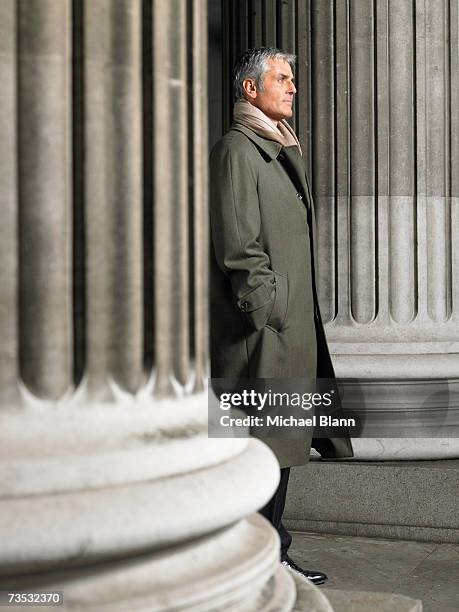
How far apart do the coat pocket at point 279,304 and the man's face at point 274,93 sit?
2.79 feet

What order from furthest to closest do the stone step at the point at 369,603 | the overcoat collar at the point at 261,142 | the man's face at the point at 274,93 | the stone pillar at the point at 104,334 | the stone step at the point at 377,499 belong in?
the stone step at the point at 377,499
the man's face at the point at 274,93
the overcoat collar at the point at 261,142
the stone step at the point at 369,603
the stone pillar at the point at 104,334

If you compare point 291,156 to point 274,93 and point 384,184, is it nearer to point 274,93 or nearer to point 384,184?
point 274,93

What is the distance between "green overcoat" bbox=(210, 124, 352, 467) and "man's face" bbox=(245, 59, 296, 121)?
19 centimetres

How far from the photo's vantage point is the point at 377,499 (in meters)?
6.82

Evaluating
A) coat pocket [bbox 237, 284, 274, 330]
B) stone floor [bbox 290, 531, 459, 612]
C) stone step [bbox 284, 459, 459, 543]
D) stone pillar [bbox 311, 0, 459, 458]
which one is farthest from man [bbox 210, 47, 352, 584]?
stone pillar [bbox 311, 0, 459, 458]

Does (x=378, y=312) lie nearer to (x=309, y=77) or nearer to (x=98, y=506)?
(x=309, y=77)

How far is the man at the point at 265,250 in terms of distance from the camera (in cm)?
522

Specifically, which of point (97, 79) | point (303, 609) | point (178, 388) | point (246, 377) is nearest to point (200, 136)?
point (97, 79)

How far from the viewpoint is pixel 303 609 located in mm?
2770

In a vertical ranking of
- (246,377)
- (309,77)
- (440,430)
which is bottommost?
(440,430)

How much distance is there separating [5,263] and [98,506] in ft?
1.77

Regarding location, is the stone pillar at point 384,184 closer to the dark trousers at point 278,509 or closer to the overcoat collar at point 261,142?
the dark trousers at point 278,509

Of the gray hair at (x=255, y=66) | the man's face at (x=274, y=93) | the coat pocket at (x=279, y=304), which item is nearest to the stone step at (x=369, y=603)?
the coat pocket at (x=279, y=304)

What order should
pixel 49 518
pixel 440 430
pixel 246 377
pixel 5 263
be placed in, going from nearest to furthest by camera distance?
pixel 49 518 → pixel 5 263 → pixel 246 377 → pixel 440 430
